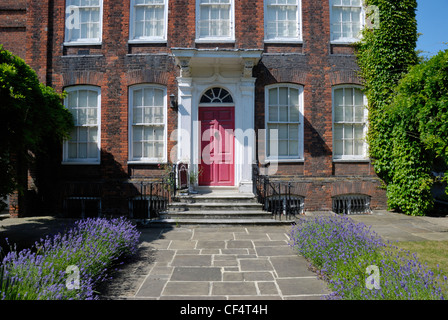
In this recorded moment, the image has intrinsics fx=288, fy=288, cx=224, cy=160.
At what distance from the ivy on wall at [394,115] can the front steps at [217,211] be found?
3.95 m

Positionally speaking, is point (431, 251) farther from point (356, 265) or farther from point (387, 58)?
point (387, 58)

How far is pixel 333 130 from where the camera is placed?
9508 millimetres

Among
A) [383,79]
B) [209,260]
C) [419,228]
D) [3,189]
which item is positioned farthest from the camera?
[383,79]

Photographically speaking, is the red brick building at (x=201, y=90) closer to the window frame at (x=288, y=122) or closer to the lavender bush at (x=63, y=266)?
the window frame at (x=288, y=122)

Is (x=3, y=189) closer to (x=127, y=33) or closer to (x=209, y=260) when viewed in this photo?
(x=209, y=260)

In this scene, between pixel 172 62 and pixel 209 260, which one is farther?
pixel 172 62

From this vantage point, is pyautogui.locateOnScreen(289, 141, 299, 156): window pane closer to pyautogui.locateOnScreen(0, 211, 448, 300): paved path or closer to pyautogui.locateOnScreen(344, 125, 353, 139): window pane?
pyautogui.locateOnScreen(344, 125, 353, 139): window pane

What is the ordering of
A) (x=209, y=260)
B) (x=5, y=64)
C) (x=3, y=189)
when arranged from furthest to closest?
(x=3, y=189)
(x=5, y=64)
(x=209, y=260)

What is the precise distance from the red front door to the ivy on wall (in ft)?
14.9

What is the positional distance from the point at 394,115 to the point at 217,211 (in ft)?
18.6

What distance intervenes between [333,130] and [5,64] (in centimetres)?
885

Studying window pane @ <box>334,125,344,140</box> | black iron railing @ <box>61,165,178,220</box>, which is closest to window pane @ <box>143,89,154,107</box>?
black iron railing @ <box>61,165,178,220</box>

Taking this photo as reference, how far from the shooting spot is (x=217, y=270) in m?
4.54

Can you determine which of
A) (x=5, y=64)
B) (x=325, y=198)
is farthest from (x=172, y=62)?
(x=325, y=198)
